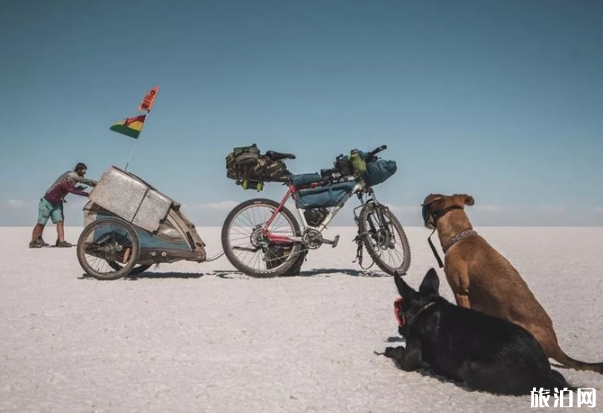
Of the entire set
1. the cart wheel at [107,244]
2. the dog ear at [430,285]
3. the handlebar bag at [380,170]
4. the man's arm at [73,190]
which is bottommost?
the cart wheel at [107,244]

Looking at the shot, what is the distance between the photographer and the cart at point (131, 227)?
25.3ft

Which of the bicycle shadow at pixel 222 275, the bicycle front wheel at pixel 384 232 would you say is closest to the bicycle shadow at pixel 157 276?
the bicycle shadow at pixel 222 275

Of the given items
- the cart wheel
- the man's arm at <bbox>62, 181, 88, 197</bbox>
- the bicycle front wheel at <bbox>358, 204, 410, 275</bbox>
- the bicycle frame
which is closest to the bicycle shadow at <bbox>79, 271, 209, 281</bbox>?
the cart wheel

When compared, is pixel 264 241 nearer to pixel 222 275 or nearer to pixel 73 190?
pixel 222 275

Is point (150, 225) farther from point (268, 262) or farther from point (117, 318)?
point (117, 318)

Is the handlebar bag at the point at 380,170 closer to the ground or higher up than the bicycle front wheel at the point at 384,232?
higher up

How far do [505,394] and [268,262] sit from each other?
5.34 metres

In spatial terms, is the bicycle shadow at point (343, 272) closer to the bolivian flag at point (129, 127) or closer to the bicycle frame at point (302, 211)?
the bicycle frame at point (302, 211)

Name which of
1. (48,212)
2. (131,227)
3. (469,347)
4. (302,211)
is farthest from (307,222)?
(48,212)

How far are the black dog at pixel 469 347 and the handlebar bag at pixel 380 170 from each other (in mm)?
4308

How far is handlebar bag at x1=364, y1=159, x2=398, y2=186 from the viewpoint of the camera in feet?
25.9

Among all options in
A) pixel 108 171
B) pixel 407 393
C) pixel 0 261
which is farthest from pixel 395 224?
pixel 0 261

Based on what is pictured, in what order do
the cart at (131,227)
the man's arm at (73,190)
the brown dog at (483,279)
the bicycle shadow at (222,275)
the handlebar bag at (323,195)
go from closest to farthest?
the brown dog at (483,279) → the cart at (131,227) → the handlebar bag at (323,195) → the bicycle shadow at (222,275) → the man's arm at (73,190)

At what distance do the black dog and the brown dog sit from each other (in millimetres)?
300
